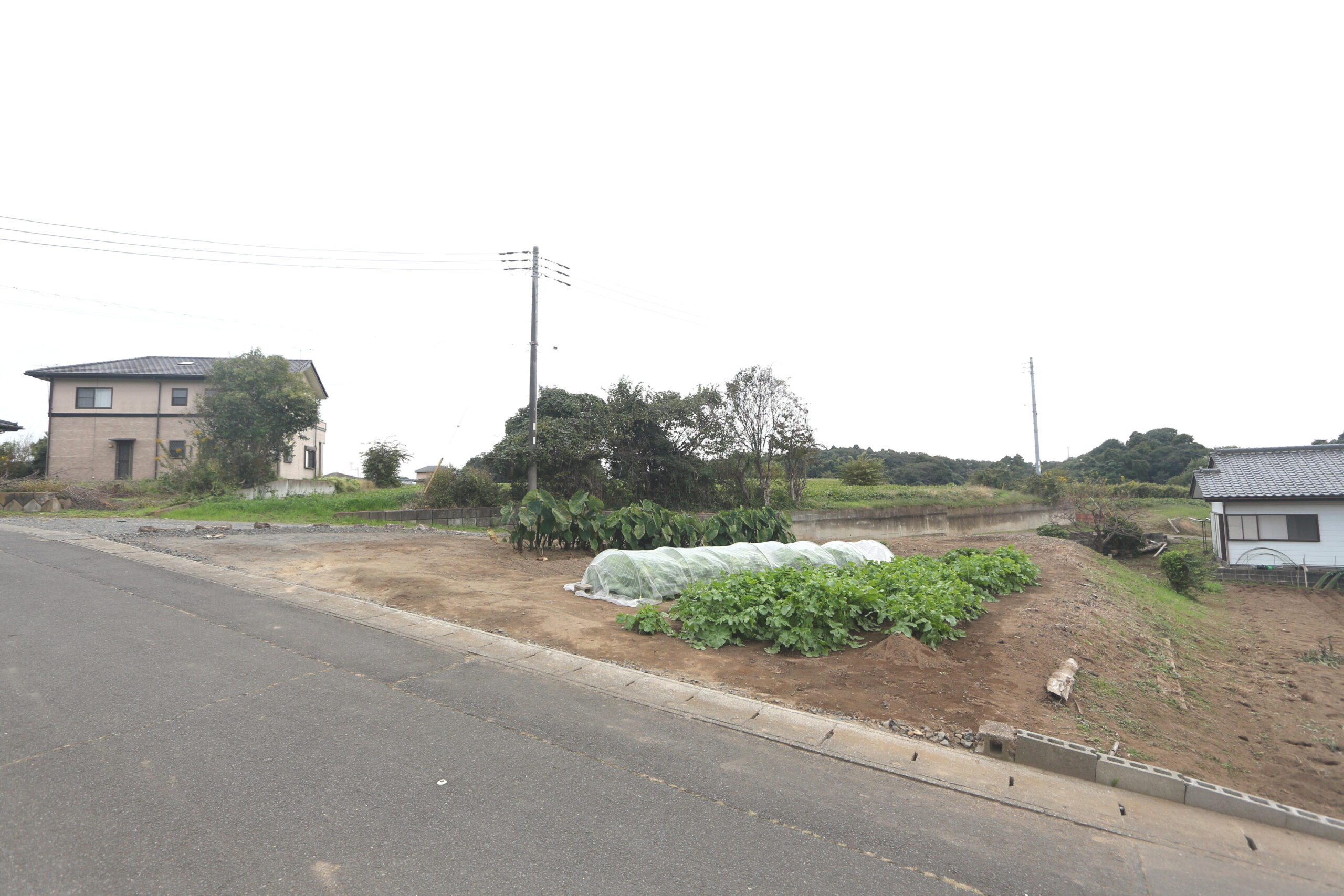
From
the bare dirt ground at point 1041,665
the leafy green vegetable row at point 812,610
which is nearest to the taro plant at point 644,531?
the bare dirt ground at point 1041,665

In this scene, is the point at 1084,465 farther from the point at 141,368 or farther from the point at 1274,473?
the point at 141,368

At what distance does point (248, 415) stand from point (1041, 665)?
2580 cm

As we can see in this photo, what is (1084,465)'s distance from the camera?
169 ft

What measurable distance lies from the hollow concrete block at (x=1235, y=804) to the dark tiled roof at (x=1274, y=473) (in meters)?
19.0

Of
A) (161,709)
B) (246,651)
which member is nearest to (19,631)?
(246,651)

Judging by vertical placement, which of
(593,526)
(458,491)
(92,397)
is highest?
(92,397)

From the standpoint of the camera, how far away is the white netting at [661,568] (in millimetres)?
9492

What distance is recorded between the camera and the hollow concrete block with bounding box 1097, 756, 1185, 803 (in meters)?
3.94

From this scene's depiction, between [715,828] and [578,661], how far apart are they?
314cm

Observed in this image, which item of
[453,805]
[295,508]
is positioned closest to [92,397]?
[295,508]

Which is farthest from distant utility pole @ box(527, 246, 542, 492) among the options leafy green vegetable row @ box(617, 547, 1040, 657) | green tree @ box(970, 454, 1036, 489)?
green tree @ box(970, 454, 1036, 489)

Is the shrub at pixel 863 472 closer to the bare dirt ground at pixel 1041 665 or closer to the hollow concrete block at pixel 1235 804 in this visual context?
the bare dirt ground at pixel 1041 665

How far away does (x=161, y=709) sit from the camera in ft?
14.9

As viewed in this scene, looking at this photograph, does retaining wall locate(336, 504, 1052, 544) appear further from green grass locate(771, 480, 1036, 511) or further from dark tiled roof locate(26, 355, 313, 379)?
dark tiled roof locate(26, 355, 313, 379)
